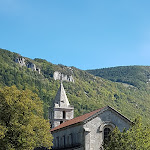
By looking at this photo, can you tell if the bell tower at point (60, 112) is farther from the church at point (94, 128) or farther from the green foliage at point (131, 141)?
the green foliage at point (131, 141)

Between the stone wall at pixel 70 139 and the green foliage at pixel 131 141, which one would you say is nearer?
the green foliage at pixel 131 141

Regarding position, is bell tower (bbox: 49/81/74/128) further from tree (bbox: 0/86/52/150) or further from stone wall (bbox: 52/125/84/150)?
tree (bbox: 0/86/52/150)

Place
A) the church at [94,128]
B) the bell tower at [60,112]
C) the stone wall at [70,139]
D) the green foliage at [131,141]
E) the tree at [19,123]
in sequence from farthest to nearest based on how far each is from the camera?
the bell tower at [60,112] → the stone wall at [70,139] → the church at [94,128] → the tree at [19,123] → the green foliage at [131,141]

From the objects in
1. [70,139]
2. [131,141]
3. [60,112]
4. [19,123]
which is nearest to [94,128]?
[70,139]

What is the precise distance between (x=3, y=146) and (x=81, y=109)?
5335 inches

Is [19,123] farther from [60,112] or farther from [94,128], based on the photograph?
[60,112]

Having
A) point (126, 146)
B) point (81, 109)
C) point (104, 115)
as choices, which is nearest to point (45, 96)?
point (81, 109)

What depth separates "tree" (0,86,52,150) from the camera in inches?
1553

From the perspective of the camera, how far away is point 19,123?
40.2 metres

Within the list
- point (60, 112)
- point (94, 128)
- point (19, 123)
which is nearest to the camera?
point (19, 123)

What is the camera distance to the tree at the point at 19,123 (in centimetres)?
3944

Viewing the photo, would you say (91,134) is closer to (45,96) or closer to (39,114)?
(39,114)

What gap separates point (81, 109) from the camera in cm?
17388

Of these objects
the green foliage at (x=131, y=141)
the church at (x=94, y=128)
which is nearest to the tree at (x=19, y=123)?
the church at (x=94, y=128)
